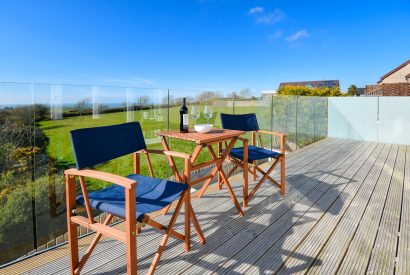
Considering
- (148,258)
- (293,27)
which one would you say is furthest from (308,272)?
(293,27)

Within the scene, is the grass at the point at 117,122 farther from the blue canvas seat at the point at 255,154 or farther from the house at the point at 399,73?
the house at the point at 399,73

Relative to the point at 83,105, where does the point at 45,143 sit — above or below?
below

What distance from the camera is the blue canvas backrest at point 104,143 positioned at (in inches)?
58.9

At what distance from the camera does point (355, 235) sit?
1.96 metres

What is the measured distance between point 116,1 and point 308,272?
42.9 feet

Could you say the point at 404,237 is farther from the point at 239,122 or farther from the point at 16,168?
the point at 16,168

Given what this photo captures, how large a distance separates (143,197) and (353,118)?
6901 mm

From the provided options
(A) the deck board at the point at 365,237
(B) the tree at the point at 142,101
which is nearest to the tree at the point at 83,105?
(B) the tree at the point at 142,101

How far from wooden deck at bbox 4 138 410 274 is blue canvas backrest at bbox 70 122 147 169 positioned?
0.64 m

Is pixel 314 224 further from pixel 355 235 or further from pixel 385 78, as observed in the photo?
pixel 385 78

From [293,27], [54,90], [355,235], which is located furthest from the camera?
[293,27]

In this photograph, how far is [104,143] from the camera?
5.59 feet

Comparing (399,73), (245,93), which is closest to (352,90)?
(399,73)

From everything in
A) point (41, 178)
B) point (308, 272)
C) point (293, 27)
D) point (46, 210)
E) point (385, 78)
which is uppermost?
point (293, 27)
